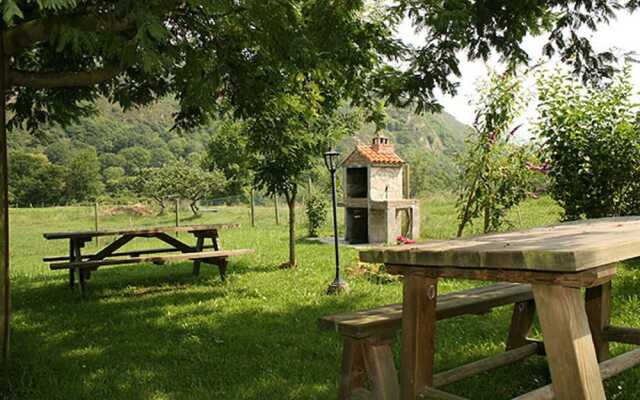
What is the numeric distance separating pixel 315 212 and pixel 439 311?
13.0 metres

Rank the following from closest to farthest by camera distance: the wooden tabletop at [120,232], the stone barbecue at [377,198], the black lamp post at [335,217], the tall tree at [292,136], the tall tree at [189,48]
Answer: the tall tree at [189,48] → the tall tree at [292,136] → the black lamp post at [335,217] → the wooden tabletop at [120,232] → the stone barbecue at [377,198]

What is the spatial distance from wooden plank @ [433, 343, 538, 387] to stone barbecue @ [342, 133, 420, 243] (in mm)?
10512

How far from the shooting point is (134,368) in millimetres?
3928

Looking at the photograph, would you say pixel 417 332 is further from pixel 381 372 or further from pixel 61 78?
pixel 61 78

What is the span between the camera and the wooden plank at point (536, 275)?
5.98 ft

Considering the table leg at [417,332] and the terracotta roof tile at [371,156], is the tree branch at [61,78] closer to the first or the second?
the table leg at [417,332]

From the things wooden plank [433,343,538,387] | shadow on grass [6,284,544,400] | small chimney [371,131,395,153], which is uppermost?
small chimney [371,131,395,153]

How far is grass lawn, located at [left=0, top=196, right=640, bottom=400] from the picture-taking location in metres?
3.43

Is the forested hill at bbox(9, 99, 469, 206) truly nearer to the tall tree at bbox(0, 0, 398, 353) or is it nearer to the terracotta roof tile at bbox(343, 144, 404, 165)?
the terracotta roof tile at bbox(343, 144, 404, 165)

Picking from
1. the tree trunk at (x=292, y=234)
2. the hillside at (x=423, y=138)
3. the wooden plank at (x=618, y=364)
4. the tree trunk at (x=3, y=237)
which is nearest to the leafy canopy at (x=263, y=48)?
the tree trunk at (x=3, y=237)

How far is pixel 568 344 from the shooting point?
1859 mm

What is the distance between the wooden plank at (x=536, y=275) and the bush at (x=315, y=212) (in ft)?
44.3

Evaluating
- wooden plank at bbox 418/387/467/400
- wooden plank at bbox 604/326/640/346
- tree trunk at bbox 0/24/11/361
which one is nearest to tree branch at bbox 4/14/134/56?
tree trunk at bbox 0/24/11/361

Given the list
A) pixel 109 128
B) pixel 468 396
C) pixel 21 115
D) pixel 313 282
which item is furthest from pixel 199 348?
pixel 109 128
